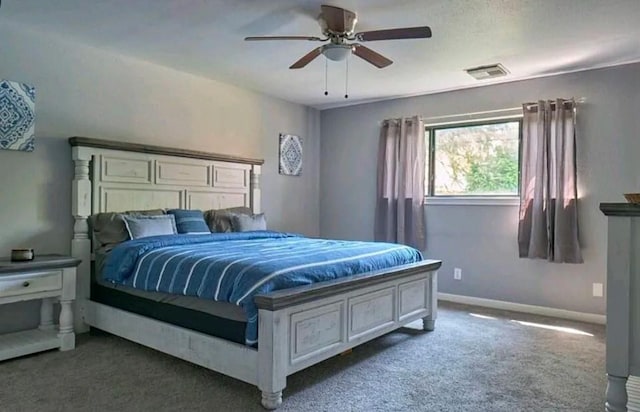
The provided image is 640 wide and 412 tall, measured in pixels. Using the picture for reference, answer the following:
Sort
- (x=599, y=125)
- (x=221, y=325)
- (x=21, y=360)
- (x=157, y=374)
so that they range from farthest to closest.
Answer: (x=599, y=125) < (x=21, y=360) < (x=157, y=374) < (x=221, y=325)

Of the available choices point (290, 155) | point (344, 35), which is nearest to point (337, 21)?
point (344, 35)

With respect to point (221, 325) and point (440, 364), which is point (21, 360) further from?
point (440, 364)

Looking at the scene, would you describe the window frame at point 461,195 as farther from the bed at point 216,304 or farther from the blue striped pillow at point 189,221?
the blue striped pillow at point 189,221

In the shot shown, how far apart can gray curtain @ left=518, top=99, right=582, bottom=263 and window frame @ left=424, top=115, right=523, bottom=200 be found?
0.18 metres

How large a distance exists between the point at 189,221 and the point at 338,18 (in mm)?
2235

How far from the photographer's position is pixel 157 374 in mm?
2830

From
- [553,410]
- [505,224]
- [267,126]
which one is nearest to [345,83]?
[267,126]

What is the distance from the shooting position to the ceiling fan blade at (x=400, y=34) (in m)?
2.78

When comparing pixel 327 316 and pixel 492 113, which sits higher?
pixel 492 113

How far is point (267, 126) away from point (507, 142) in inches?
109

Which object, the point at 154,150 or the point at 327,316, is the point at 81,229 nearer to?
the point at 154,150

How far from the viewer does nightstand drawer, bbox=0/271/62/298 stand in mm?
2990

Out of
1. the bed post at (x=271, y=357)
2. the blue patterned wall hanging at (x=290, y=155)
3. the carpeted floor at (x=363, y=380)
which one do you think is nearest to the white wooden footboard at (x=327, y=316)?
the bed post at (x=271, y=357)

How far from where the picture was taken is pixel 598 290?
14.0 ft
